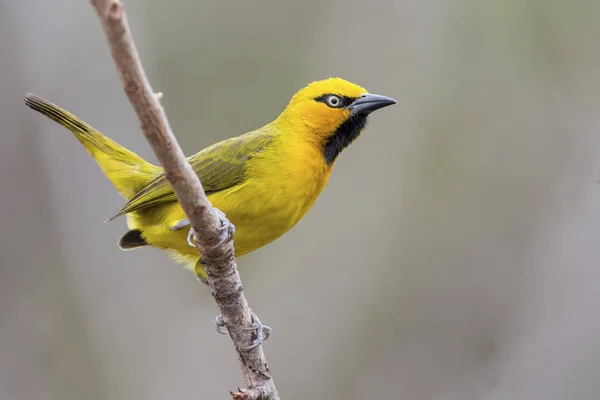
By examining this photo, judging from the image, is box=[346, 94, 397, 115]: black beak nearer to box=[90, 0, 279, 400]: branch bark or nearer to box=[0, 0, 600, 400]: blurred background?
box=[90, 0, 279, 400]: branch bark

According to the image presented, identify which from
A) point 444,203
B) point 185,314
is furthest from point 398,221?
point 185,314

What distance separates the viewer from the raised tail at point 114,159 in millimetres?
4793

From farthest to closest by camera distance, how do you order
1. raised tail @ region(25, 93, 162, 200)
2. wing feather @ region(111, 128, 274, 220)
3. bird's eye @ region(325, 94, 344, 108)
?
raised tail @ region(25, 93, 162, 200) → bird's eye @ region(325, 94, 344, 108) → wing feather @ region(111, 128, 274, 220)

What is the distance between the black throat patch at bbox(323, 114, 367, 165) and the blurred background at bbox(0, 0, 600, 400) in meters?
2.33

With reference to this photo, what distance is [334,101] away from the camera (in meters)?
4.70

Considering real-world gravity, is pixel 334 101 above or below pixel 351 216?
above

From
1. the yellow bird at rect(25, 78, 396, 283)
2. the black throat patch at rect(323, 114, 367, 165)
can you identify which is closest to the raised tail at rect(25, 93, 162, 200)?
the yellow bird at rect(25, 78, 396, 283)

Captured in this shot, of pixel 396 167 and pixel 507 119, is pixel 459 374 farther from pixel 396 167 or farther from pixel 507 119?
pixel 507 119

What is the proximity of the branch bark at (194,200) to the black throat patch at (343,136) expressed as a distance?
139 cm

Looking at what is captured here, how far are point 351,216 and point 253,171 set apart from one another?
11.7 ft

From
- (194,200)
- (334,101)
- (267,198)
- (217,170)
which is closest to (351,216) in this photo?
(334,101)

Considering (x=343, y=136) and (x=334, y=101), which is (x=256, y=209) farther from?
(x=334, y=101)

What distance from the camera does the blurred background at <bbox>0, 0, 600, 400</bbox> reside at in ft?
21.4

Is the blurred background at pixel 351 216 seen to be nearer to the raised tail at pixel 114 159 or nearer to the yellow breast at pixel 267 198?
the raised tail at pixel 114 159
